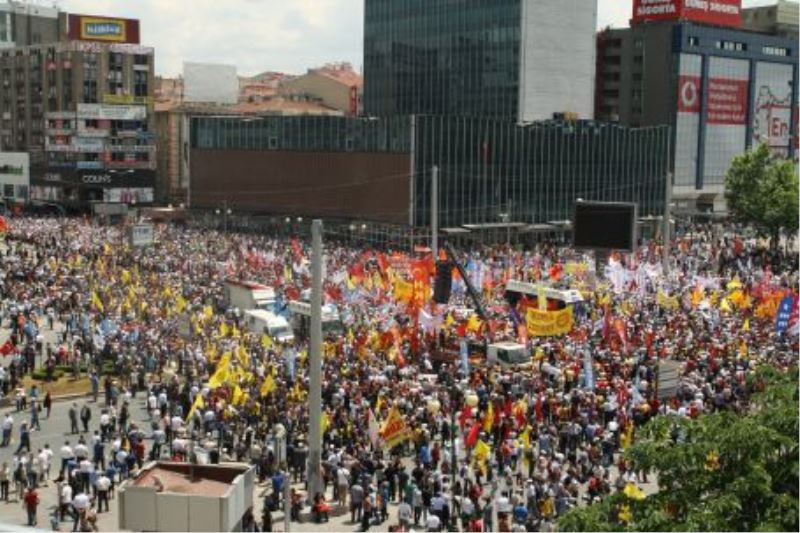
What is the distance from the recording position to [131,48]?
350 ft

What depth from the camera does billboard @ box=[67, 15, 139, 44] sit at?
10894 cm

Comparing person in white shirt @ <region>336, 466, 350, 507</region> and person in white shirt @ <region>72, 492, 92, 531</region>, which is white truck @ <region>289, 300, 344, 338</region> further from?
person in white shirt @ <region>72, 492, 92, 531</region>

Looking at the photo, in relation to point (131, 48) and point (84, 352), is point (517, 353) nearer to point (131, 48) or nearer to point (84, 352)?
point (84, 352)

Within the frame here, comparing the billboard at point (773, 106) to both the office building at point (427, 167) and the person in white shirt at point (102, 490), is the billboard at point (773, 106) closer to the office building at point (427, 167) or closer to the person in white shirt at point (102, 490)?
the office building at point (427, 167)

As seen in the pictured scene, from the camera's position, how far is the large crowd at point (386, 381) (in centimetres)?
2292

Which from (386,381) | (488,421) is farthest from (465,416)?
(386,381)

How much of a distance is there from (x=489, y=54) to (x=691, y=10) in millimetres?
19832

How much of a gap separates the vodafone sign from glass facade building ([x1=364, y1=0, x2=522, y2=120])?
15.9 m

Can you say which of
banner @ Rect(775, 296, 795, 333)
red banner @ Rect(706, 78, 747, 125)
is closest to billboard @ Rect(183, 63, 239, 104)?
red banner @ Rect(706, 78, 747, 125)

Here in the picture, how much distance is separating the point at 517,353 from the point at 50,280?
26.1m

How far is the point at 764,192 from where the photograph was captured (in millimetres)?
76500

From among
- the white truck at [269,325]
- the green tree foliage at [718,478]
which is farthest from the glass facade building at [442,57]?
the green tree foliage at [718,478]

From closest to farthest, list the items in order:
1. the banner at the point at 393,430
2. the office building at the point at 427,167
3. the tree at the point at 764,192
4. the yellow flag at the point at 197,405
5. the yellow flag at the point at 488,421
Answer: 1. the banner at the point at 393,430
2. the yellow flag at the point at 488,421
3. the yellow flag at the point at 197,405
4. the tree at the point at 764,192
5. the office building at the point at 427,167

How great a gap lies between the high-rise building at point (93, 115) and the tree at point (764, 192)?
175ft
